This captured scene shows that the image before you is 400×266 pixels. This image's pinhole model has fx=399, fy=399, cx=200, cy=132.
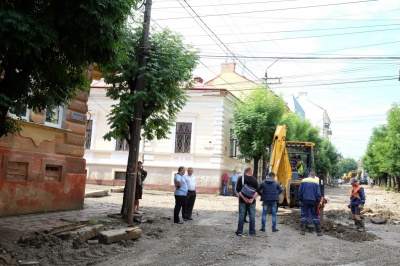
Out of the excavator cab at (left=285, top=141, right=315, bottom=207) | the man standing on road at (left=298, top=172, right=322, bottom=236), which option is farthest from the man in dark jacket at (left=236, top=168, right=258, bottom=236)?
the excavator cab at (left=285, top=141, right=315, bottom=207)

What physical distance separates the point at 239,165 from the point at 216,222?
1750 centimetres

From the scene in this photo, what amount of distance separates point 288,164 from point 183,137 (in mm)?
12146

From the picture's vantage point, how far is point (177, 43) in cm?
1231

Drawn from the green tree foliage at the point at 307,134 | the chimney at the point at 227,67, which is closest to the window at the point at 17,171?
the green tree foliage at the point at 307,134

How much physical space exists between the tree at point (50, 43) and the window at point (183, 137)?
19.6 meters

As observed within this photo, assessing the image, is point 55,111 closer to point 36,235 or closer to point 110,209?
point 110,209

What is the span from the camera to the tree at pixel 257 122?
83.0 ft

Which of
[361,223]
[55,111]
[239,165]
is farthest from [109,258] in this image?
[239,165]

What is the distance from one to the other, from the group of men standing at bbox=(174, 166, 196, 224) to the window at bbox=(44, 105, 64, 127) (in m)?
4.06

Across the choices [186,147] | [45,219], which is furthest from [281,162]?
[186,147]

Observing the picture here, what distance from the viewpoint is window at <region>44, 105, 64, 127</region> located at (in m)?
12.1

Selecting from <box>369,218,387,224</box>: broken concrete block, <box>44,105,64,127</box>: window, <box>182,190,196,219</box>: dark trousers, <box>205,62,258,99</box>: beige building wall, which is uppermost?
<box>205,62,258,99</box>: beige building wall

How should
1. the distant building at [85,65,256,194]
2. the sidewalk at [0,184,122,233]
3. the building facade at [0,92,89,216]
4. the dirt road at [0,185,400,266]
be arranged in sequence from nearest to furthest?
the dirt road at [0,185,400,266]
the sidewalk at [0,184,122,233]
the building facade at [0,92,89,216]
the distant building at [85,65,256,194]

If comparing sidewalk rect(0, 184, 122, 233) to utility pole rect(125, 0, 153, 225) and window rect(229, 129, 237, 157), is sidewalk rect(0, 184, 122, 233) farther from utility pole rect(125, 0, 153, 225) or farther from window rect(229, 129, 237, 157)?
window rect(229, 129, 237, 157)
